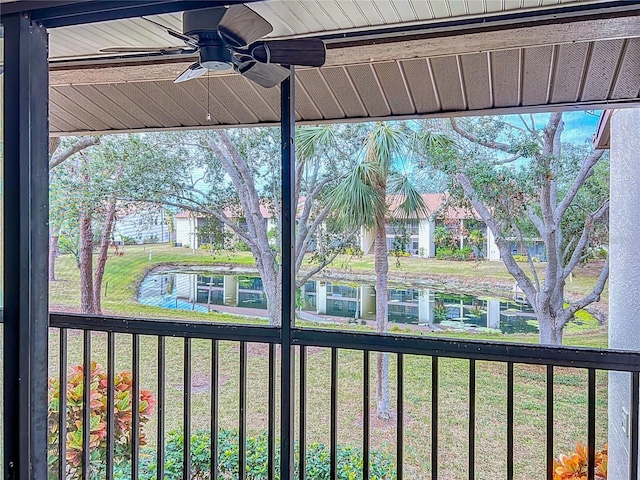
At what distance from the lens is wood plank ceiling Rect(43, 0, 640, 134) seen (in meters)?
1.82

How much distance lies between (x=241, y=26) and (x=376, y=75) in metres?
0.91

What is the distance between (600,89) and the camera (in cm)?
231

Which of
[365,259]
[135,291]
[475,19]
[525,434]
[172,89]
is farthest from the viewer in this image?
[135,291]

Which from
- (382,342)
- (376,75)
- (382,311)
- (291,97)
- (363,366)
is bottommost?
(382,311)

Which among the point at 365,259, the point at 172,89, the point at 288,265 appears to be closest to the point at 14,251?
the point at 288,265

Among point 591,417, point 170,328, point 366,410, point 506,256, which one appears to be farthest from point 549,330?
point 170,328

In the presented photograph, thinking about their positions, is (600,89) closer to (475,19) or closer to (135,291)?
(475,19)

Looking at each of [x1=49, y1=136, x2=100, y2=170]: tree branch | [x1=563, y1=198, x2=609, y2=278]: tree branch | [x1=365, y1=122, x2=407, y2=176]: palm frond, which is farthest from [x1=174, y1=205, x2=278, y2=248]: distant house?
[x1=563, y1=198, x2=609, y2=278]: tree branch

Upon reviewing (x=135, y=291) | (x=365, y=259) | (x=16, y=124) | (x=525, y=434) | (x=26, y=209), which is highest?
(x=16, y=124)

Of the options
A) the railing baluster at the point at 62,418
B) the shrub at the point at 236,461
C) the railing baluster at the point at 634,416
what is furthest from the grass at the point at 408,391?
the railing baluster at the point at 634,416

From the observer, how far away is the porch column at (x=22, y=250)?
5.31 ft

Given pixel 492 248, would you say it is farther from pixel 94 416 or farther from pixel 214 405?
pixel 94 416

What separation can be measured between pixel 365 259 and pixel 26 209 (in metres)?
4.37

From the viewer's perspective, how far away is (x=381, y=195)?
5418mm
